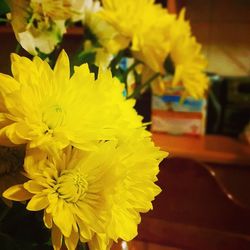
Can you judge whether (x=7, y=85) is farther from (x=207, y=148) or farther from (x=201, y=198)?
(x=207, y=148)

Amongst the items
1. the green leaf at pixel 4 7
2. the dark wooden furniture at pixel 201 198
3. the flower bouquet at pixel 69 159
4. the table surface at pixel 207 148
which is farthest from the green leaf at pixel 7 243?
the table surface at pixel 207 148

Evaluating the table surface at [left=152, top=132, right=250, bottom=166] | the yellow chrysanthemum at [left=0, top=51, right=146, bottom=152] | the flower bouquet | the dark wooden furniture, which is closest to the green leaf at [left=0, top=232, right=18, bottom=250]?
the flower bouquet

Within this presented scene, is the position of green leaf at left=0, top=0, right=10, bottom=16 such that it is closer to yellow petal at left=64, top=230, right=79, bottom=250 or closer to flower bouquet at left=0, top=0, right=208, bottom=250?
flower bouquet at left=0, top=0, right=208, bottom=250

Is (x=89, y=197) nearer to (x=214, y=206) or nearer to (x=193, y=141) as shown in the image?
(x=214, y=206)

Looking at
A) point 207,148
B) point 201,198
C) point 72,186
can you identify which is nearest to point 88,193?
point 72,186

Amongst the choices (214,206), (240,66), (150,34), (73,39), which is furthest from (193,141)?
(150,34)

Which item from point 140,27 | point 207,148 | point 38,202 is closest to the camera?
point 38,202
